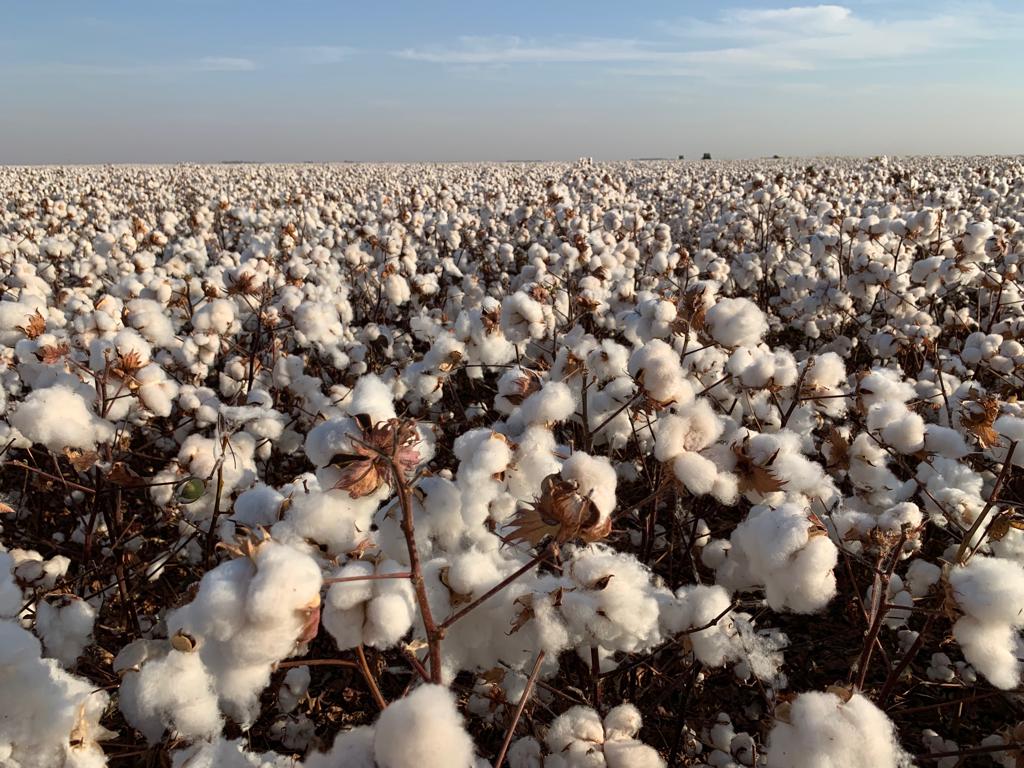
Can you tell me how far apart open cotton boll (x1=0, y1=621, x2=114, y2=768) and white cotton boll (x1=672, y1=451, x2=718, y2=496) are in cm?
145

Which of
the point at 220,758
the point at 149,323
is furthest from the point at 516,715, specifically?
the point at 149,323

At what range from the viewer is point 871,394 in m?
2.88

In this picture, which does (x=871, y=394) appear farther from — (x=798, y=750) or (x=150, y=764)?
(x=150, y=764)

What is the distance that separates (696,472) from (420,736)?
98 cm

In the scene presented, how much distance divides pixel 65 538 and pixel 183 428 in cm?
85

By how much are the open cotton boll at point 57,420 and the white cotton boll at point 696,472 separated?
2093 mm

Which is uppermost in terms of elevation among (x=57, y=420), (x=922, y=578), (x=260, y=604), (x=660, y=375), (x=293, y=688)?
(x=660, y=375)

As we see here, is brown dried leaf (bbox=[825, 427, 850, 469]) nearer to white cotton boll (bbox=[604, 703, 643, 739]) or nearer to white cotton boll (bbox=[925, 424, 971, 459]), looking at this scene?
white cotton boll (bbox=[925, 424, 971, 459])

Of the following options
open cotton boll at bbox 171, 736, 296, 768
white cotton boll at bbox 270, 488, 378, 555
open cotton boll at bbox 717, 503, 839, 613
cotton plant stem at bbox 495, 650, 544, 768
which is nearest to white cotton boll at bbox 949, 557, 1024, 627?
open cotton boll at bbox 717, 503, 839, 613

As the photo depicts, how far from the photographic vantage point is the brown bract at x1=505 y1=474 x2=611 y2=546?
121 centimetres

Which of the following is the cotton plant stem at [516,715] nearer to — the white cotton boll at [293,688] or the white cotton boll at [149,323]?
the white cotton boll at [293,688]

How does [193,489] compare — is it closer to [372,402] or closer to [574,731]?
[372,402]

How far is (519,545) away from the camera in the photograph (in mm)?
2043

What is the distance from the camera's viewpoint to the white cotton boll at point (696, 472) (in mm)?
1701
